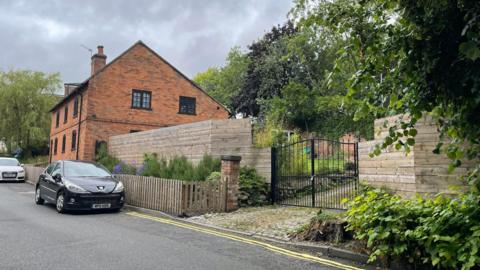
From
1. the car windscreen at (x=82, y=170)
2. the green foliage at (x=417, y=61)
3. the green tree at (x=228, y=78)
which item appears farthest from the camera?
the green tree at (x=228, y=78)

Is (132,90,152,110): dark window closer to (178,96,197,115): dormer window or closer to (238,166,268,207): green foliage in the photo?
(178,96,197,115): dormer window

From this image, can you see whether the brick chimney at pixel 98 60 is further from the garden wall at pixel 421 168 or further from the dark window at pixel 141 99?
the garden wall at pixel 421 168

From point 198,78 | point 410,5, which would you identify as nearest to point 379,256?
point 410,5

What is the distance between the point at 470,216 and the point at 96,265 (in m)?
5.21

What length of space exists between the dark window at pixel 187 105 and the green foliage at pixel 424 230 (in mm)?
21629

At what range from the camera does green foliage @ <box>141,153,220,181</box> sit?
40.5 ft

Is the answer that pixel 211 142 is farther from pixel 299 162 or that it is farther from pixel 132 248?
pixel 132 248

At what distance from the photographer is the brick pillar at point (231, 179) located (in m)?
10.9

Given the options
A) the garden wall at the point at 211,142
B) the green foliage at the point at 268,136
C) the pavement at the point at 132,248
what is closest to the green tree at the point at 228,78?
the garden wall at the point at 211,142

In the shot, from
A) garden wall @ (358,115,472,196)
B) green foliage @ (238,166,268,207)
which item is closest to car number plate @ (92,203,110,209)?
green foliage @ (238,166,268,207)

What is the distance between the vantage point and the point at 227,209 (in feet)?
35.5

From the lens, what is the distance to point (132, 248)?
6.62 m

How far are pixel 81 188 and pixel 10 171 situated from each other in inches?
627

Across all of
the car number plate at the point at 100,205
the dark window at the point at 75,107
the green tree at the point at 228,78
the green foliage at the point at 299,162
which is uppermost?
the green tree at the point at 228,78
